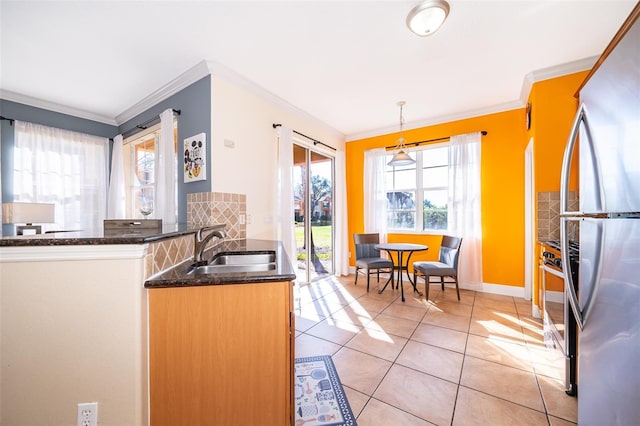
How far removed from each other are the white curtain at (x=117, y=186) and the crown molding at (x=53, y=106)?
1.34 feet

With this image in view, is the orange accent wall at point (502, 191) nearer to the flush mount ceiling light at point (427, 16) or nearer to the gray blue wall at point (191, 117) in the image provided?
the flush mount ceiling light at point (427, 16)

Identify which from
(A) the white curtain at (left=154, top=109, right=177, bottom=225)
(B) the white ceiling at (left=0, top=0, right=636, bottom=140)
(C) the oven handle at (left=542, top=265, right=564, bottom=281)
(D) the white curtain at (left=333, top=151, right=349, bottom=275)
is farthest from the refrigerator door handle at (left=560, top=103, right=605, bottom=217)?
(D) the white curtain at (left=333, top=151, right=349, bottom=275)

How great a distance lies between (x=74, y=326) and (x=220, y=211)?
1538 millimetres

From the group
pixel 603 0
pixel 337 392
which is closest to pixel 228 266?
pixel 337 392

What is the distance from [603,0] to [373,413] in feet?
10.5

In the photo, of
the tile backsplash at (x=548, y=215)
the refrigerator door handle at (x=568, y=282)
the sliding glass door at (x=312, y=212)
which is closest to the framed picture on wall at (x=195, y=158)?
the sliding glass door at (x=312, y=212)

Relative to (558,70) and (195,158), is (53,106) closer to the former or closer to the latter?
(195,158)

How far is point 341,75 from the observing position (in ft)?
8.68

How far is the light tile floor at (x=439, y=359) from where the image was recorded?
1424mm

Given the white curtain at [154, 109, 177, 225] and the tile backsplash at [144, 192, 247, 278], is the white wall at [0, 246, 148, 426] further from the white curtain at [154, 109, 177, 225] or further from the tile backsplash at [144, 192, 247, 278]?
the white curtain at [154, 109, 177, 225]

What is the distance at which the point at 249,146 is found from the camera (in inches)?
111

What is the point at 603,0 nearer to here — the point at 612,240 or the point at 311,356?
the point at 612,240

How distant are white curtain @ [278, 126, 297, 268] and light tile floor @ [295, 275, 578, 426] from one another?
0.83 metres

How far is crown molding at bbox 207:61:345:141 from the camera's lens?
245 centimetres
